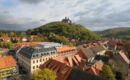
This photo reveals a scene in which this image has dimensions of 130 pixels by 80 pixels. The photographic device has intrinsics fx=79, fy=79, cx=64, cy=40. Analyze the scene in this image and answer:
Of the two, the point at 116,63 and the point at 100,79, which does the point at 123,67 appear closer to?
the point at 116,63

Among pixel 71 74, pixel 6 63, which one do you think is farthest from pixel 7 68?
pixel 71 74

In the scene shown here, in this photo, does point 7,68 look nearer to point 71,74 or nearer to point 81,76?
point 71,74

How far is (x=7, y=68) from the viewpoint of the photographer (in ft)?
104

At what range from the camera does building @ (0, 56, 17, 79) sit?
101ft

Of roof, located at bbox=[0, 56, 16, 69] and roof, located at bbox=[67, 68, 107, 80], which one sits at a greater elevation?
roof, located at bbox=[0, 56, 16, 69]

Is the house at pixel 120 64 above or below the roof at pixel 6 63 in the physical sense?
below

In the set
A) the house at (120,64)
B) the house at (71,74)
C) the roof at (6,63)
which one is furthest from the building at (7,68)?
the house at (120,64)

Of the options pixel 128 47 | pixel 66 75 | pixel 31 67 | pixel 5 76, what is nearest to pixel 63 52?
pixel 31 67

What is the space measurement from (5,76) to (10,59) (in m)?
6.82

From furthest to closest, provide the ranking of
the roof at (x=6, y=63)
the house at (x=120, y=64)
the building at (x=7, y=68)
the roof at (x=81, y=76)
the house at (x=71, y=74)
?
the house at (x=120, y=64)
the roof at (x=6, y=63)
the building at (x=7, y=68)
the house at (x=71, y=74)
the roof at (x=81, y=76)

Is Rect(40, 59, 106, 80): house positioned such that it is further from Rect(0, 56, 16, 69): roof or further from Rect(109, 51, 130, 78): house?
Rect(109, 51, 130, 78): house

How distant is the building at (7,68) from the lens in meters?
30.9

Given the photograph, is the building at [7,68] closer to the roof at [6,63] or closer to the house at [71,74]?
the roof at [6,63]


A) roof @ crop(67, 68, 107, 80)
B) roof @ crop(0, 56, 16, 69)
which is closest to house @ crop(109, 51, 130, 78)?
roof @ crop(67, 68, 107, 80)
